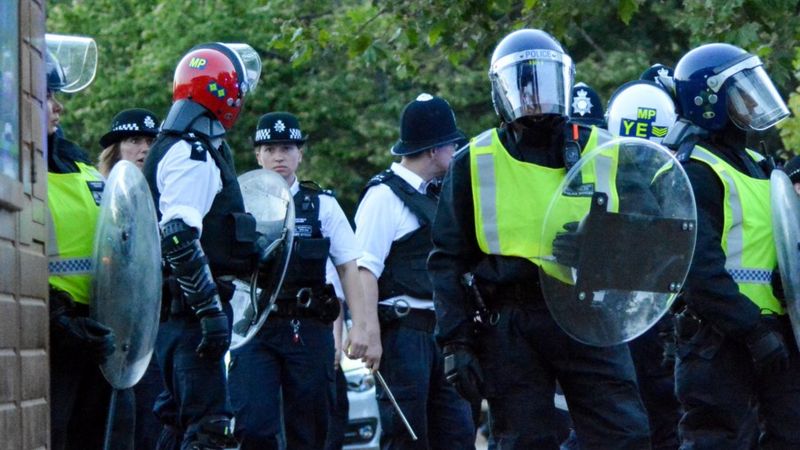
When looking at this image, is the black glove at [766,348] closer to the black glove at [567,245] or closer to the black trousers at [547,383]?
the black trousers at [547,383]

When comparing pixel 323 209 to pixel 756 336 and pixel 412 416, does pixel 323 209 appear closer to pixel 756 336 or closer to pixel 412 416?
pixel 412 416

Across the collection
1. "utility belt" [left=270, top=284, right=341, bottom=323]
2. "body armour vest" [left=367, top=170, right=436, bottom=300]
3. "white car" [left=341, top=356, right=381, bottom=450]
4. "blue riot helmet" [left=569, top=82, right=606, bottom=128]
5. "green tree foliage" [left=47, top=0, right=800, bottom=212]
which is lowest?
"white car" [left=341, top=356, right=381, bottom=450]

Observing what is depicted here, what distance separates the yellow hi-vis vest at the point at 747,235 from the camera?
6871 millimetres

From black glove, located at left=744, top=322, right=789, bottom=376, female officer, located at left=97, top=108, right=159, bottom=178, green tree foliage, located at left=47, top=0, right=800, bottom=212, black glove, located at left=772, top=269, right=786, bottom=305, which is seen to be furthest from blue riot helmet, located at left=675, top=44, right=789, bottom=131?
green tree foliage, located at left=47, top=0, right=800, bottom=212

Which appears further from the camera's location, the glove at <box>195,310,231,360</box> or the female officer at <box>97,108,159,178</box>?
the female officer at <box>97,108,159,178</box>

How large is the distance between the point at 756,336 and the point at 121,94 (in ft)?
75.2

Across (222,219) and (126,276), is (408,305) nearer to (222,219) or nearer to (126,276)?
(222,219)

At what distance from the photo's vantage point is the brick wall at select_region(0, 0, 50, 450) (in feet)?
15.8

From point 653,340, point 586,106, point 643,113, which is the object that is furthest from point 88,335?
point 586,106

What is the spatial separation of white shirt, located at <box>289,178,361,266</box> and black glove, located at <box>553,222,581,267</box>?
10.1 feet

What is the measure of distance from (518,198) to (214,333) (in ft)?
5.03

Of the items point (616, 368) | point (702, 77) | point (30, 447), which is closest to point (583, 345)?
point (616, 368)

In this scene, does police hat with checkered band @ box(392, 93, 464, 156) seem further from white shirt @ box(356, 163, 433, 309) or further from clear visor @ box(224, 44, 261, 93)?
clear visor @ box(224, 44, 261, 93)

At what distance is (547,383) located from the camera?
6164 mm
